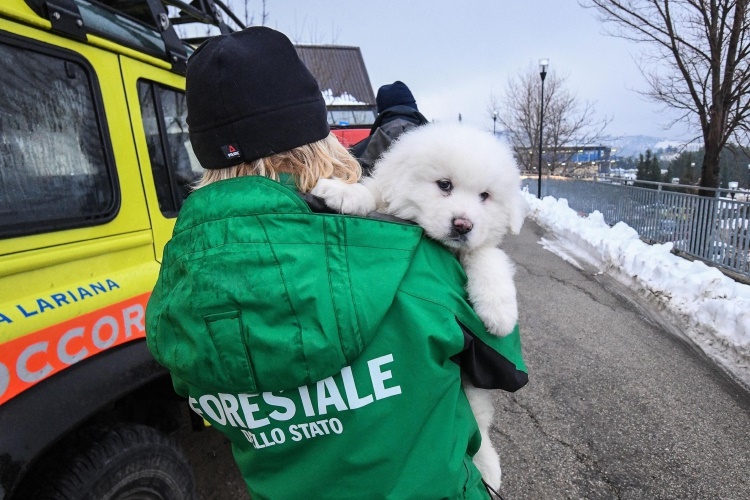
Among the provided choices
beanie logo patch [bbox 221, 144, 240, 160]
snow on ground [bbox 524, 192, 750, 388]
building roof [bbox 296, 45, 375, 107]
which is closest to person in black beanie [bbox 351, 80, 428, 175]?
beanie logo patch [bbox 221, 144, 240, 160]

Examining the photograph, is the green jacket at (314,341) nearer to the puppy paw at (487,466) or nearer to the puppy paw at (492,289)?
the puppy paw at (492,289)

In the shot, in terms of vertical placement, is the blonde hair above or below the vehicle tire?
above

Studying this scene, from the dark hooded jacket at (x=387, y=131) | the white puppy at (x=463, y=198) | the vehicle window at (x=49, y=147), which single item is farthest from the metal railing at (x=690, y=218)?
the vehicle window at (x=49, y=147)

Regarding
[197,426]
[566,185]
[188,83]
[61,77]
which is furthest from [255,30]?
[566,185]

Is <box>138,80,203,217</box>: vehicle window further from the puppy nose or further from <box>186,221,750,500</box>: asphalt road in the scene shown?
<box>186,221,750,500</box>: asphalt road

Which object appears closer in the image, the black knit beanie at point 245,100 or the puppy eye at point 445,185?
the black knit beanie at point 245,100

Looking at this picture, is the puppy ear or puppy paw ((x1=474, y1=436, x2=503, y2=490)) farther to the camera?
puppy paw ((x1=474, y1=436, x2=503, y2=490))

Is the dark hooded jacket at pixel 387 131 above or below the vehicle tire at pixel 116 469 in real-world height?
above

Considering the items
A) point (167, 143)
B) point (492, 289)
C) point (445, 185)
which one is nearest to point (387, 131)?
point (445, 185)

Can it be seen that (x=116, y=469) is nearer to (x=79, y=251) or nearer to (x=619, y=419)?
(x=79, y=251)

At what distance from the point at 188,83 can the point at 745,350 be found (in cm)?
541

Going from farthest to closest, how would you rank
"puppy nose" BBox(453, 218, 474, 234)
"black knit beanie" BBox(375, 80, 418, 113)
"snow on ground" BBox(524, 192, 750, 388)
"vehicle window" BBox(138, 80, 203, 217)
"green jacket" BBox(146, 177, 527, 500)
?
"snow on ground" BBox(524, 192, 750, 388), "black knit beanie" BBox(375, 80, 418, 113), "vehicle window" BBox(138, 80, 203, 217), "puppy nose" BBox(453, 218, 474, 234), "green jacket" BBox(146, 177, 527, 500)

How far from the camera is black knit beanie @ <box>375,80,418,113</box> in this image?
3244mm

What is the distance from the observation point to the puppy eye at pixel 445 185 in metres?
1.52
